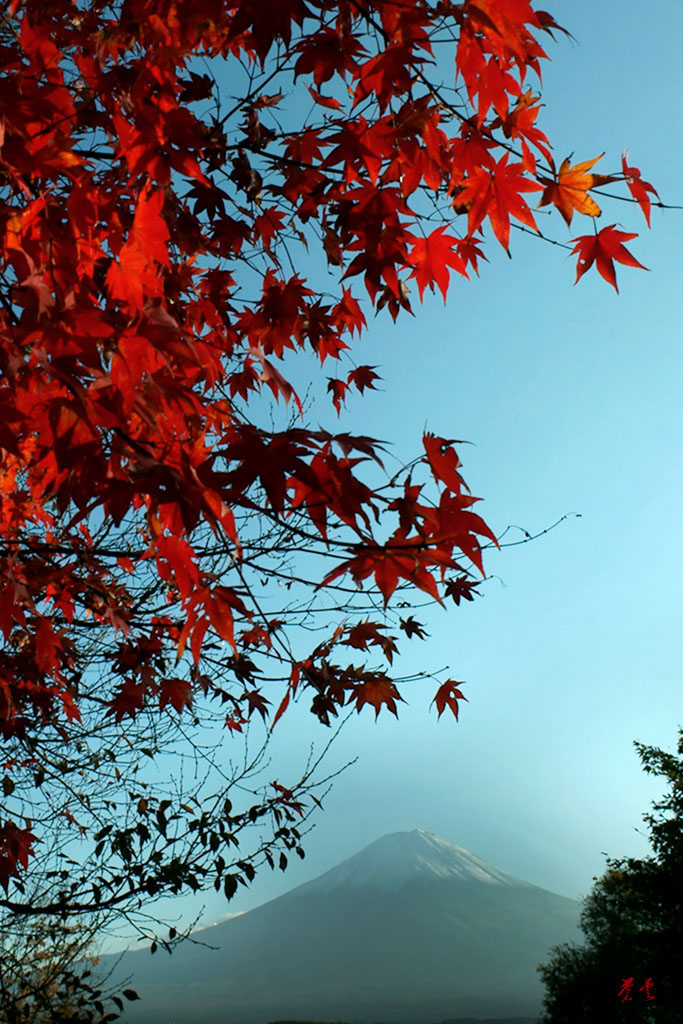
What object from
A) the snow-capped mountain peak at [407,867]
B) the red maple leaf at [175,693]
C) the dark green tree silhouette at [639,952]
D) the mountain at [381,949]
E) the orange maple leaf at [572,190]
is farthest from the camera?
the snow-capped mountain peak at [407,867]

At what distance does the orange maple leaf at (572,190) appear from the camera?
2.03m

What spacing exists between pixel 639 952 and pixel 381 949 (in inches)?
5457

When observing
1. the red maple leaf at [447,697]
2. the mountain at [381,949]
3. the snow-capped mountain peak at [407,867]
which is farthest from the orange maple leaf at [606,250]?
the snow-capped mountain peak at [407,867]

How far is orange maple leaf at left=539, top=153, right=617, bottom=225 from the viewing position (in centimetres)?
203

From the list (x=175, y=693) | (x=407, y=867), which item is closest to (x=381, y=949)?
(x=407, y=867)

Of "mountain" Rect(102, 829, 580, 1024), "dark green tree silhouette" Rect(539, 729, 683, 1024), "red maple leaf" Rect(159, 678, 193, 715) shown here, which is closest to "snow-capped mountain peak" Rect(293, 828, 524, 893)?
"mountain" Rect(102, 829, 580, 1024)

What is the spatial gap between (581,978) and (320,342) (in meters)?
24.8

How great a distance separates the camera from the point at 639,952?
18750mm

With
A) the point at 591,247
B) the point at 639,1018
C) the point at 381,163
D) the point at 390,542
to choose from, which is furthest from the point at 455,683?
the point at 639,1018

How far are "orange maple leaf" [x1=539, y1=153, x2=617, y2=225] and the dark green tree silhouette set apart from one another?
19.4m

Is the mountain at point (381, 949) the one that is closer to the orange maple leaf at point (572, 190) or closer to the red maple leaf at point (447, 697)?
the red maple leaf at point (447, 697)

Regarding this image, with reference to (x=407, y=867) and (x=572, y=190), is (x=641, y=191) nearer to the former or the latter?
(x=572, y=190)

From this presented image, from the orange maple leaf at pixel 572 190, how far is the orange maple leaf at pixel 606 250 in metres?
0.12

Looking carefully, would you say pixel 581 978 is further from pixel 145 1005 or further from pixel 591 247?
pixel 145 1005
